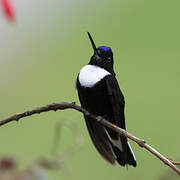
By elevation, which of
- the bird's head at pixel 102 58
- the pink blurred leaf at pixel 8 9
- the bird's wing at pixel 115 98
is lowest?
the bird's wing at pixel 115 98

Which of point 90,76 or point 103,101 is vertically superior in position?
point 90,76

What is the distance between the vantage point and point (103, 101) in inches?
93.6

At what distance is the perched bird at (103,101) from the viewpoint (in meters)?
2.14

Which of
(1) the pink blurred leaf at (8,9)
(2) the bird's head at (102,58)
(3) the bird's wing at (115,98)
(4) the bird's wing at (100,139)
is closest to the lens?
(1) the pink blurred leaf at (8,9)

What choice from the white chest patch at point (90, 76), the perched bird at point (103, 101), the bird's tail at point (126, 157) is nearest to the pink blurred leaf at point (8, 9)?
the perched bird at point (103, 101)

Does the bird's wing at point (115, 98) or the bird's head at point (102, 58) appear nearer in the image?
the bird's wing at point (115, 98)

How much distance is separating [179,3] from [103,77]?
14.4 ft

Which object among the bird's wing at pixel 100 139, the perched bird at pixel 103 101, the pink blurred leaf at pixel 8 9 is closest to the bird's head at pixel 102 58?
the perched bird at pixel 103 101

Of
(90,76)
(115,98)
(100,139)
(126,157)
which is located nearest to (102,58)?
(90,76)

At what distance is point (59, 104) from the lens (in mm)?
1559

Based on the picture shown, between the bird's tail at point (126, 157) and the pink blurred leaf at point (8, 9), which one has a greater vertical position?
the pink blurred leaf at point (8, 9)

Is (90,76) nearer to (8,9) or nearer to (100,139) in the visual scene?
(100,139)

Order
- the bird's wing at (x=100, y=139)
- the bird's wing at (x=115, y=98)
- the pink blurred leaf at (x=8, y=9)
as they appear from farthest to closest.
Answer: the bird's wing at (x=115, y=98) < the bird's wing at (x=100, y=139) < the pink blurred leaf at (x=8, y=9)

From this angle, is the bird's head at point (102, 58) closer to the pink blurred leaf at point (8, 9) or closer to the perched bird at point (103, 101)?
the perched bird at point (103, 101)
